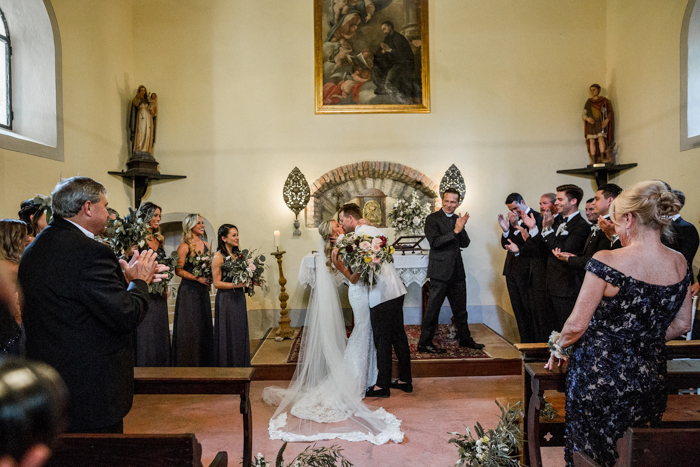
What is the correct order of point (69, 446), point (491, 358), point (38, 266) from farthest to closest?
point (491, 358)
point (38, 266)
point (69, 446)

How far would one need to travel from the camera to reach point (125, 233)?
358 cm

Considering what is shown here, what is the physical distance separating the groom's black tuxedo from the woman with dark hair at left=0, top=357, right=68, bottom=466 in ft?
5.23

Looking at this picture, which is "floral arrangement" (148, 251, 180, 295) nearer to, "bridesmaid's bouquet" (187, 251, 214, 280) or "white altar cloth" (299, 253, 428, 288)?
"bridesmaid's bouquet" (187, 251, 214, 280)

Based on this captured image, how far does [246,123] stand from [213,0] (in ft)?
7.06

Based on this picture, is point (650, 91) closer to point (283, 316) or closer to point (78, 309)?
point (283, 316)

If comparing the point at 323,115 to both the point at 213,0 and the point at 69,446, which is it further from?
the point at 69,446

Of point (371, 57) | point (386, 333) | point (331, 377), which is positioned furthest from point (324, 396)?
point (371, 57)

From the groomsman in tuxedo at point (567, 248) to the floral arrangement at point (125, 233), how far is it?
3.75 meters

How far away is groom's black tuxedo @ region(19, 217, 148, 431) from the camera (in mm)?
1852

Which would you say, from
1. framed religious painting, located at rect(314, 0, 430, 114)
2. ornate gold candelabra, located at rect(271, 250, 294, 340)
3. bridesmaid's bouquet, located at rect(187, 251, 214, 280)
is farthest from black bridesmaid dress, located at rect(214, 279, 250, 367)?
framed religious painting, located at rect(314, 0, 430, 114)

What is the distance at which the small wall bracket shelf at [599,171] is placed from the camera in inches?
258

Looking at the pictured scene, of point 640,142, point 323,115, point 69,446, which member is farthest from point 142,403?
point 640,142

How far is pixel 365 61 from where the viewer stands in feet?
23.7

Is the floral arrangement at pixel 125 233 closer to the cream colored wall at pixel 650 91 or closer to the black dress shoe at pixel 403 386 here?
the black dress shoe at pixel 403 386
